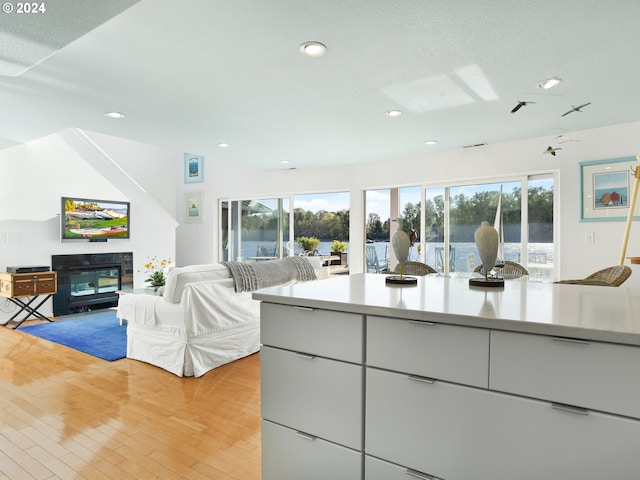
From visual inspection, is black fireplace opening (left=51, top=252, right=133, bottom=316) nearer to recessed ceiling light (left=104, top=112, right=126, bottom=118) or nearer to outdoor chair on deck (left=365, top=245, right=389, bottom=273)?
recessed ceiling light (left=104, top=112, right=126, bottom=118)

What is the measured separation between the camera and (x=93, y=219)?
6.05 meters

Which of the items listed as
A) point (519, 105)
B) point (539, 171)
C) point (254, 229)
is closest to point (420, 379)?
point (519, 105)

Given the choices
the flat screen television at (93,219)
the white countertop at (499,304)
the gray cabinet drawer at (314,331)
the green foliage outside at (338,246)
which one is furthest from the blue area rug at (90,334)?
the green foliage outside at (338,246)

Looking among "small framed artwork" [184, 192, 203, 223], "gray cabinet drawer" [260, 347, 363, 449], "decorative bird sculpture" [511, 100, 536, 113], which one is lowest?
"gray cabinet drawer" [260, 347, 363, 449]

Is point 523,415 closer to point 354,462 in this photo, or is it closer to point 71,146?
point 354,462

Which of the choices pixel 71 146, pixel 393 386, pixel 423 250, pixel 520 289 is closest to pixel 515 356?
pixel 393 386

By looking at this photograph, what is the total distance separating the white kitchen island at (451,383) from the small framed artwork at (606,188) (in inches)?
127

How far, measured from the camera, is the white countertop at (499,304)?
1.03m

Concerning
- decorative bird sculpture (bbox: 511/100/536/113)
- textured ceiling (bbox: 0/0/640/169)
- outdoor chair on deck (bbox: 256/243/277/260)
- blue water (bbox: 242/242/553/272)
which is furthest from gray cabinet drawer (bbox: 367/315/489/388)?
outdoor chair on deck (bbox: 256/243/277/260)

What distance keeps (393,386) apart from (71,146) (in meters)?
6.50

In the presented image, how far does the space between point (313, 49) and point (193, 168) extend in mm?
6576

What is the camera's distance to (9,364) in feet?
11.6

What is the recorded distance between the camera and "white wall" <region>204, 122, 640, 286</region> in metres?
4.19

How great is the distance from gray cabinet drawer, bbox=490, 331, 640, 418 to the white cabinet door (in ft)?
0.11
